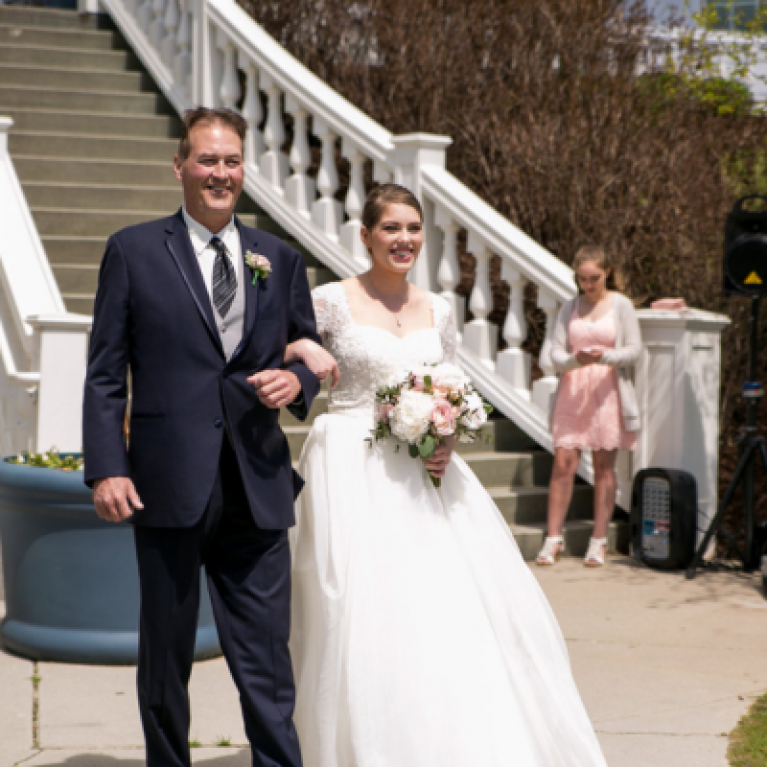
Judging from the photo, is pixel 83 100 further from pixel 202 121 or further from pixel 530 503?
pixel 202 121

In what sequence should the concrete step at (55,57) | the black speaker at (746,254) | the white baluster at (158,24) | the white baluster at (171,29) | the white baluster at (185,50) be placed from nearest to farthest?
1. the black speaker at (746,254)
2. the white baluster at (185,50)
3. the white baluster at (171,29)
4. the white baluster at (158,24)
5. the concrete step at (55,57)

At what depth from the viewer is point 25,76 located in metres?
11.2

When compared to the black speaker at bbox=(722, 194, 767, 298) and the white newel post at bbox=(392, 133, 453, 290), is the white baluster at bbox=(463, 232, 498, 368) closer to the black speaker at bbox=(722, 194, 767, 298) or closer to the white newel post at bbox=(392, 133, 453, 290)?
the white newel post at bbox=(392, 133, 453, 290)

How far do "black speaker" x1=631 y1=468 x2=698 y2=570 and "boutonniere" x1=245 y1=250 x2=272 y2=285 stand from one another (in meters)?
4.64

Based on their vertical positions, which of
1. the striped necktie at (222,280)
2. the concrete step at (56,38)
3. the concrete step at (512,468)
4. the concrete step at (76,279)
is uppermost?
the concrete step at (56,38)

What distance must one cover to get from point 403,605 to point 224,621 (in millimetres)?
628

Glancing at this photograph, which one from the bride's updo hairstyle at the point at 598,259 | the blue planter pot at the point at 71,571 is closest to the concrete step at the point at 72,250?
the bride's updo hairstyle at the point at 598,259

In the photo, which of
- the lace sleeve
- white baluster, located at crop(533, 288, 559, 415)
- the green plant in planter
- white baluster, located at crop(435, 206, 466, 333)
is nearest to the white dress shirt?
the lace sleeve

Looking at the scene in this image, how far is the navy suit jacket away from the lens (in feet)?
11.4

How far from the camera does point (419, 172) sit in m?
8.75

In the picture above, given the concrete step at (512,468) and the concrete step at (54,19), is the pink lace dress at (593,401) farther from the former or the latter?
the concrete step at (54,19)

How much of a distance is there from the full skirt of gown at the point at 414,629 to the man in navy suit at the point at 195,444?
1.04 feet

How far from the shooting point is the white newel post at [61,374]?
20.1 ft

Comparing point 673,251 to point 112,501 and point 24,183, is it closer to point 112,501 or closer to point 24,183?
point 24,183
